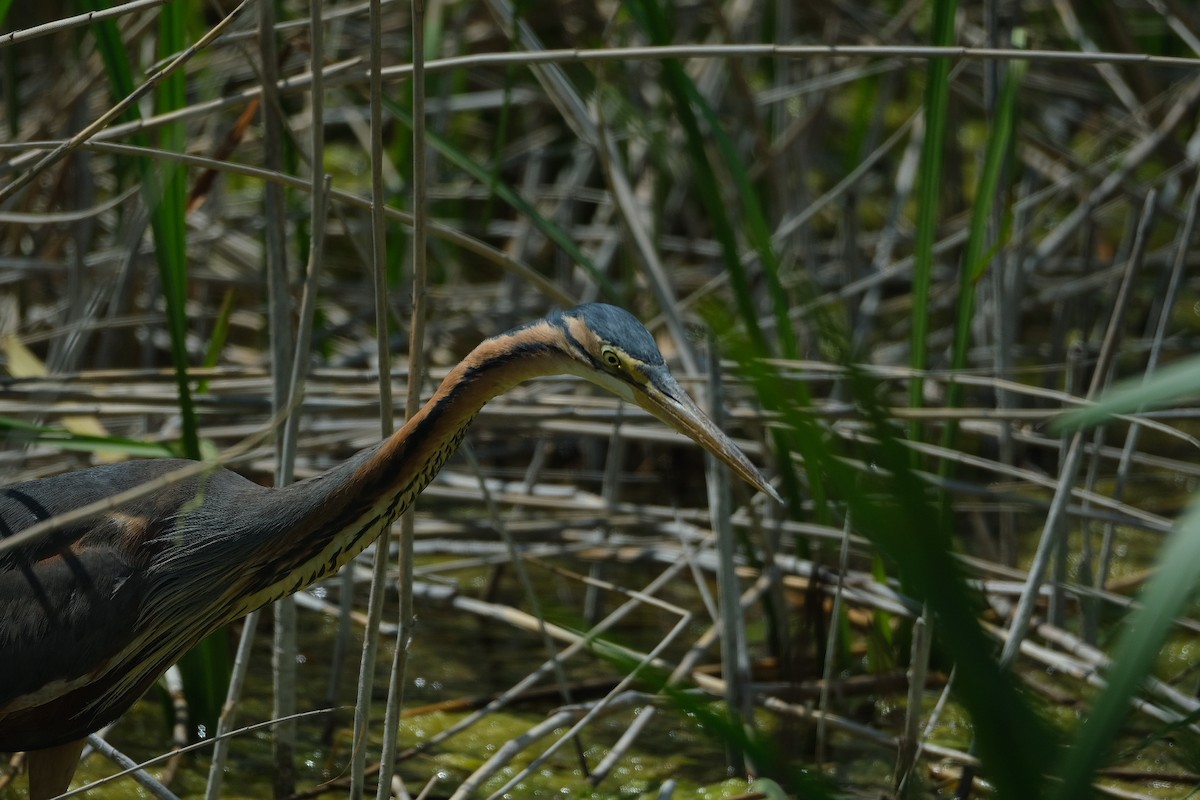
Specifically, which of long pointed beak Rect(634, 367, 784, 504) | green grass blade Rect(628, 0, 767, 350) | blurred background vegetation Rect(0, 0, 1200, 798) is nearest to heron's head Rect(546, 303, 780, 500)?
long pointed beak Rect(634, 367, 784, 504)

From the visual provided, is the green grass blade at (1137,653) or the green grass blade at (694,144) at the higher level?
the green grass blade at (694,144)

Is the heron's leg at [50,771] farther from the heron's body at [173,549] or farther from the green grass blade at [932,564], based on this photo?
the green grass blade at [932,564]

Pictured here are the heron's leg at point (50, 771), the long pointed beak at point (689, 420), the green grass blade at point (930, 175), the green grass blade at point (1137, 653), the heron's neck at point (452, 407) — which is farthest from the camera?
the green grass blade at point (930, 175)

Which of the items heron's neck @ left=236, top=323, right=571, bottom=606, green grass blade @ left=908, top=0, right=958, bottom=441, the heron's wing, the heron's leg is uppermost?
green grass blade @ left=908, top=0, right=958, bottom=441

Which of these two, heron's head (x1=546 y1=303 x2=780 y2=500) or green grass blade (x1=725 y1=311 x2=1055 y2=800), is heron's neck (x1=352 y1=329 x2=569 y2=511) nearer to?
heron's head (x1=546 y1=303 x2=780 y2=500)

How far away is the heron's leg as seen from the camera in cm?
231

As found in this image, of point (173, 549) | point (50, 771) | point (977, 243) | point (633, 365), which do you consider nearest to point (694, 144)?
point (977, 243)

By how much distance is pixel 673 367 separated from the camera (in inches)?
151

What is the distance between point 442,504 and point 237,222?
1363 mm

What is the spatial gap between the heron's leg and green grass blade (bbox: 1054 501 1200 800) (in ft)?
6.24

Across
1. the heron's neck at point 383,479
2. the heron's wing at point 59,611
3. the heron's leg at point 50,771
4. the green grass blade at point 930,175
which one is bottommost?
the heron's leg at point 50,771

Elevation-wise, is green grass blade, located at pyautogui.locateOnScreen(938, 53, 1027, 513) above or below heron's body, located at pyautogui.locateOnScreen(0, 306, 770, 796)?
above

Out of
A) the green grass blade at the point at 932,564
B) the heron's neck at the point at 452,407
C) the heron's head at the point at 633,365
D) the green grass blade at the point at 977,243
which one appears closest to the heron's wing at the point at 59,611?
the heron's neck at the point at 452,407

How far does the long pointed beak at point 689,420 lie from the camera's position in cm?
179
